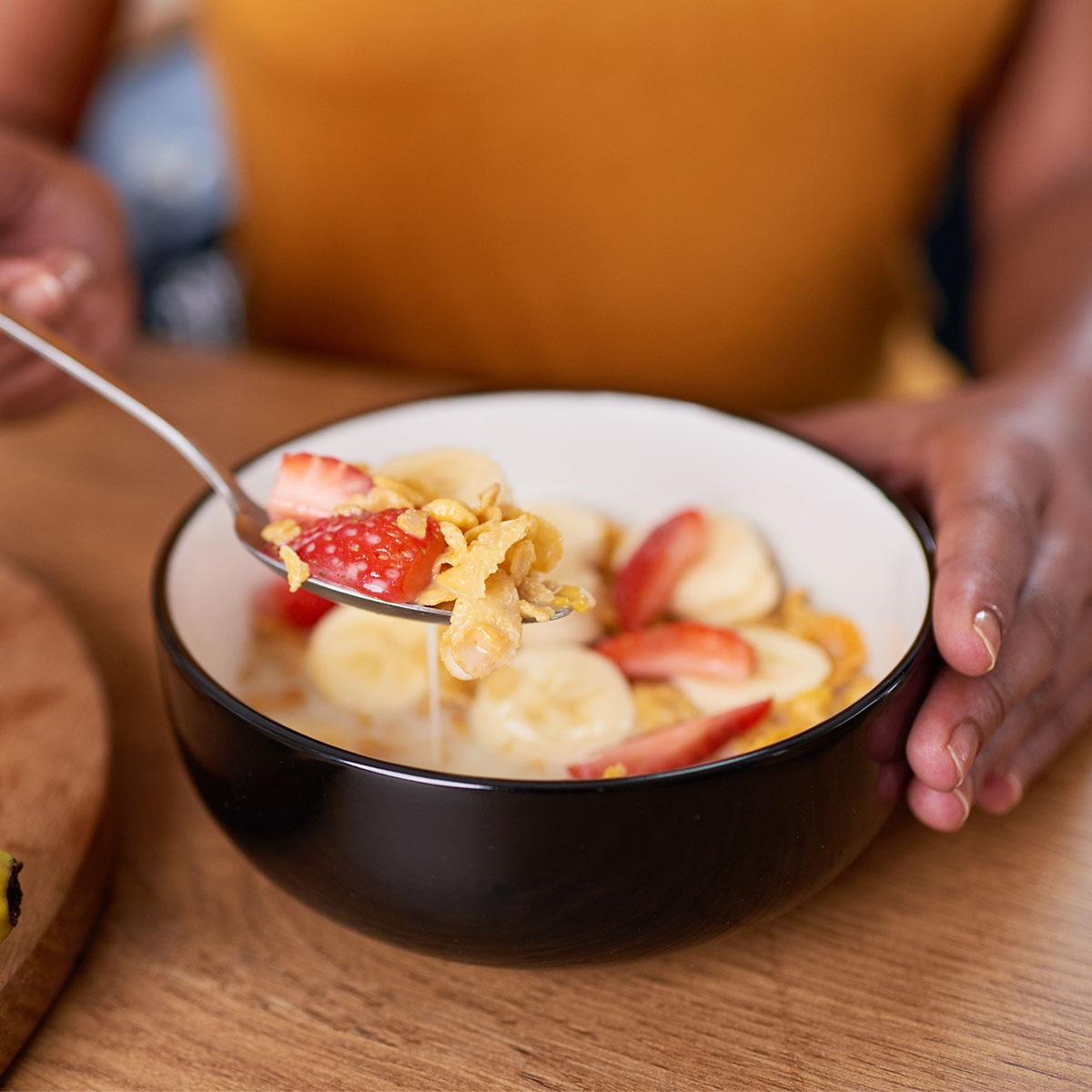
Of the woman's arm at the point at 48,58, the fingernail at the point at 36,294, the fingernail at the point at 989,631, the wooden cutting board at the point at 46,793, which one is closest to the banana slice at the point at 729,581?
the fingernail at the point at 989,631

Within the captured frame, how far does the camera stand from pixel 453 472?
2.28ft

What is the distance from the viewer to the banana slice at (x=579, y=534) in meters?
0.78

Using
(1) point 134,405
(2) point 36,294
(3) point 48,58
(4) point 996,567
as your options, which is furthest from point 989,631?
(3) point 48,58

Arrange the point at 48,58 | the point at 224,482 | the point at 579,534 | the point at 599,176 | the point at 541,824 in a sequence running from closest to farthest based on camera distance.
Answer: the point at 541,824 < the point at 224,482 < the point at 579,534 < the point at 48,58 < the point at 599,176

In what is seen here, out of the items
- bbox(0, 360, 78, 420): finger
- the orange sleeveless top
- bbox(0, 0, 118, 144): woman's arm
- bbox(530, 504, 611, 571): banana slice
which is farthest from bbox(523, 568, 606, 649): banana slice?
bbox(0, 0, 118, 144): woman's arm

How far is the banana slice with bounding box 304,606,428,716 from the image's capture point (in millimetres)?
715

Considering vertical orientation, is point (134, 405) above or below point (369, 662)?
above

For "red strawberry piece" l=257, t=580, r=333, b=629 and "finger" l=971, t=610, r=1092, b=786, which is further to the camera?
"red strawberry piece" l=257, t=580, r=333, b=629

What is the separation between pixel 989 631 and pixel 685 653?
0.22m

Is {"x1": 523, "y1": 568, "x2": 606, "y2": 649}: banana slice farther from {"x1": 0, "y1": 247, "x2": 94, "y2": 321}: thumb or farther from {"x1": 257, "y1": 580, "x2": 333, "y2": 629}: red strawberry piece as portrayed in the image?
{"x1": 0, "y1": 247, "x2": 94, "y2": 321}: thumb

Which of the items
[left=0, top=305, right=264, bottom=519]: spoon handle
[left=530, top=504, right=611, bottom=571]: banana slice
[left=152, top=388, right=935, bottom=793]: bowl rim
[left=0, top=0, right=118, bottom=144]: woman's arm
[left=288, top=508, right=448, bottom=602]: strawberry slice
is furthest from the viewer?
[left=0, top=0, right=118, bottom=144]: woman's arm

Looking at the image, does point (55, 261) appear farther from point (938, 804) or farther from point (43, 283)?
point (938, 804)

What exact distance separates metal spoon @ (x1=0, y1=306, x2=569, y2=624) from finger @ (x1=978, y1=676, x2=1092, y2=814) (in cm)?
27

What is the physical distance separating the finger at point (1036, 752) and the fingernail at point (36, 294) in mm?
733
